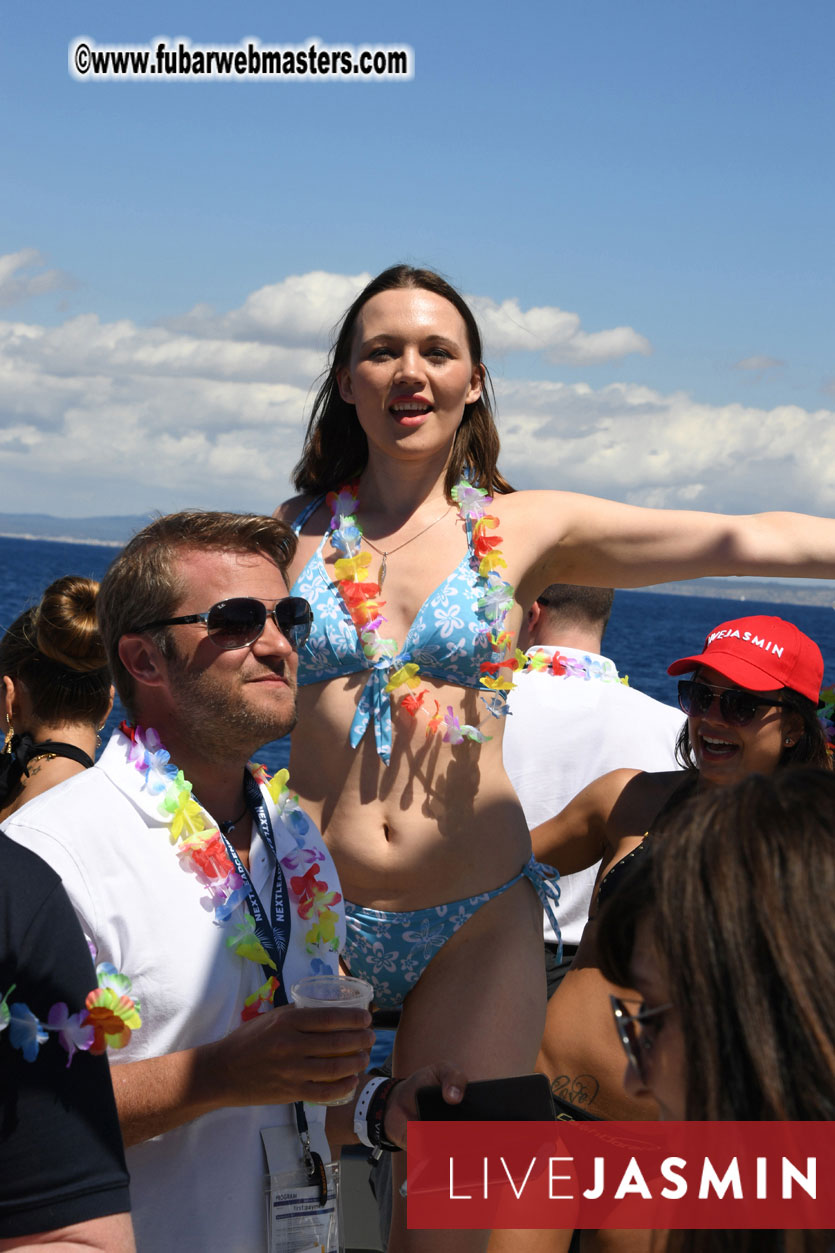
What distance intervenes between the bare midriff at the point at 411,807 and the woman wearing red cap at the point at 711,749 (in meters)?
0.30

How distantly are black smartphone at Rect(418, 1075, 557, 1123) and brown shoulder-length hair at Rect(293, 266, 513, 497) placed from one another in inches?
58.3

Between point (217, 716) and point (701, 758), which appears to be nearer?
point (217, 716)

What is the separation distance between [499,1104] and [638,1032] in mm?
920

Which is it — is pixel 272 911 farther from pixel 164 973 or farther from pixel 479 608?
pixel 479 608

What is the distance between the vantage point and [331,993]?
188cm

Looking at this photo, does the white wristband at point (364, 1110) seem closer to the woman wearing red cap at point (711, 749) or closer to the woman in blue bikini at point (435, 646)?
the woman in blue bikini at point (435, 646)

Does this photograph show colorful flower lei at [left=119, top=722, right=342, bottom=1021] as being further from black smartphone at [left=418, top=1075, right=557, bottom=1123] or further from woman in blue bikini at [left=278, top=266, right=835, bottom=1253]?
woman in blue bikini at [left=278, top=266, right=835, bottom=1253]

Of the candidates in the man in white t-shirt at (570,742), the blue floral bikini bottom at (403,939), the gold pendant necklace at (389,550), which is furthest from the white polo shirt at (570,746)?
the blue floral bikini bottom at (403,939)

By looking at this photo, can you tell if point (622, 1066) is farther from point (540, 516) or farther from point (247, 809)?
point (540, 516)

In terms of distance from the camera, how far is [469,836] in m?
2.80

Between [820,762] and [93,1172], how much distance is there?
2079 millimetres

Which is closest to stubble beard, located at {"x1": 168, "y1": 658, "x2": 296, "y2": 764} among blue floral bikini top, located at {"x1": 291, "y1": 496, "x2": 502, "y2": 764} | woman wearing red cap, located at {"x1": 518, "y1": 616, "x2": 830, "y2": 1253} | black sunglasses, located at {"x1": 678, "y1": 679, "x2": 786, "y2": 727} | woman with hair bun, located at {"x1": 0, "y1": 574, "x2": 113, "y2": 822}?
blue floral bikini top, located at {"x1": 291, "y1": 496, "x2": 502, "y2": 764}

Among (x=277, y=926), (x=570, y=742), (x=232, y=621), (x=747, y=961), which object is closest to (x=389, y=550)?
(x=232, y=621)

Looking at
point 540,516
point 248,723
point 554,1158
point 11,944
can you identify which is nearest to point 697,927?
point 11,944
